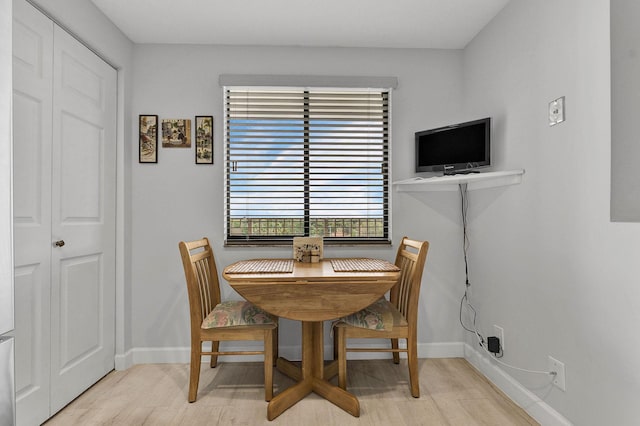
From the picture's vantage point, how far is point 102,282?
7.77ft

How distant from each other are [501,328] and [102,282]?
99.8 inches

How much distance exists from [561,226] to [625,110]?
1.97ft

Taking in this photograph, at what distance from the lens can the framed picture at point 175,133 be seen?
8.72 ft

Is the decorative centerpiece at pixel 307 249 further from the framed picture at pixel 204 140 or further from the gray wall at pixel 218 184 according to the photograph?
the framed picture at pixel 204 140

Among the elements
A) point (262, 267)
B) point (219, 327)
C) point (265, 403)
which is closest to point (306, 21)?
point (262, 267)

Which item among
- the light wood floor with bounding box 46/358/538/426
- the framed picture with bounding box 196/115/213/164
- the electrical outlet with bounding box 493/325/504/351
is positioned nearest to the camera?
the light wood floor with bounding box 46/358/538/426

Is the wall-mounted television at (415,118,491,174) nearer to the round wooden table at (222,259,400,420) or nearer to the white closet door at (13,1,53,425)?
the round wooden table at (222,259,400,420)

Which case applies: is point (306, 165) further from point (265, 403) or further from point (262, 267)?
point (265, 403)

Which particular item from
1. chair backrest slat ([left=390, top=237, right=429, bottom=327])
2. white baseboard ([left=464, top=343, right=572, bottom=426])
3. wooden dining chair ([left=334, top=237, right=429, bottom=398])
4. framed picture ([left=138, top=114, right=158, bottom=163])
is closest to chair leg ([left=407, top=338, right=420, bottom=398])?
wooden dining chair ([left=334, top=237, right=429, bottom=398])

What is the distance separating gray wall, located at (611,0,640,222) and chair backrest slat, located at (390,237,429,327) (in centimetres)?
92

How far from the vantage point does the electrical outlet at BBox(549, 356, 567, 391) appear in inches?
67.4

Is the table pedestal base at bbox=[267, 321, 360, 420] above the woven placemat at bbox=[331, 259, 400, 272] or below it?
below

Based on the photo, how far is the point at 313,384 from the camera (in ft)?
6.99

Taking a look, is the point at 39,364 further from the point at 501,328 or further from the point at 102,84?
the point at 501,328
